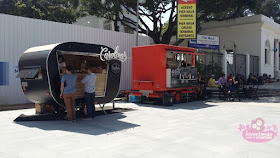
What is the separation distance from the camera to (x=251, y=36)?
26.5 metres

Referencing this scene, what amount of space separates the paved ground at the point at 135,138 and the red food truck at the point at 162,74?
3.54 metres

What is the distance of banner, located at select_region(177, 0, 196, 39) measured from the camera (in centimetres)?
1805

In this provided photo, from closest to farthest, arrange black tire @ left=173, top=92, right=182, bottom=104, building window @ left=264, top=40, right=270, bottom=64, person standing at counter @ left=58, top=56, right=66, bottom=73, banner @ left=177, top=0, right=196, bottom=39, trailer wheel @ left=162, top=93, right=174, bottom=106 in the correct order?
person standing at counter @ left=58, top=56, right=66, bottom=73
trailer wheel @ left=162, top=93, right=174, bottom=106
black tire @ left=173, top=92, right=182, bottom=104
banner @ left=177, top=0, right=196, bottom=39
building window @ left=264, top=40, right=270, bottom=64

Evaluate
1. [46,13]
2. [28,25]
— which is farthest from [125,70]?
[46,13]

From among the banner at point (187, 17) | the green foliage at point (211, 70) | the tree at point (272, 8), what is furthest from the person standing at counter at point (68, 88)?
the tree at point (272, 8)

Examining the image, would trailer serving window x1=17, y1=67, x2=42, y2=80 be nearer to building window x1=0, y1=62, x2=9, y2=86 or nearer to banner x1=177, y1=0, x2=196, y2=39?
building window x1=0, y1=62, x2=9, y2=86

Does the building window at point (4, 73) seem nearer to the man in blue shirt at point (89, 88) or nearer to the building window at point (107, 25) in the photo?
the man in blue shirt at point (89, 88)

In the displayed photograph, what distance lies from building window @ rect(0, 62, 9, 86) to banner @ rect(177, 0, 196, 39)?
36.0ft

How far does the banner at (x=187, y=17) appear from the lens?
18.0 metres

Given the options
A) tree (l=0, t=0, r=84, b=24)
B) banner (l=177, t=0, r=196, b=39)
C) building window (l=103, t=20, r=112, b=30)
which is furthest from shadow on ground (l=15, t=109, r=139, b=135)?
building window (l=103, t=20, r=112, b=30)

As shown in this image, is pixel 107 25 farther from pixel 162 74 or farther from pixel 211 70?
pixel 162 74

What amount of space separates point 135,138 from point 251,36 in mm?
23469

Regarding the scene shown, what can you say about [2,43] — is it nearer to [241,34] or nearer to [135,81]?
[135,81]

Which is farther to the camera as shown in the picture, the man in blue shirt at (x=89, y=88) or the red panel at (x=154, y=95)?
the red panel at (x=154, y=95)
